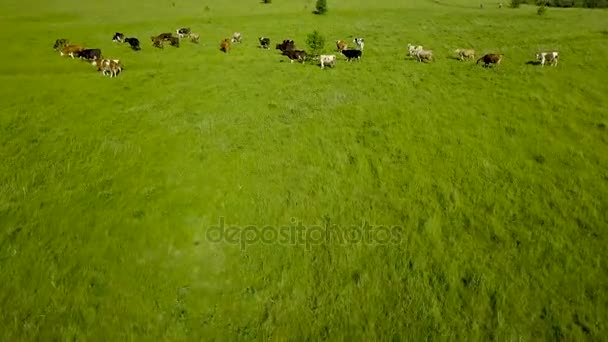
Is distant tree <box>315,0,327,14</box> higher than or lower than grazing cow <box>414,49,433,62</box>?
higher

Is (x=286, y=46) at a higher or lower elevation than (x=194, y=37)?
lower

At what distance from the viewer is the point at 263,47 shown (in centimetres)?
4397

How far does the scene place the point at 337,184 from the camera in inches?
791

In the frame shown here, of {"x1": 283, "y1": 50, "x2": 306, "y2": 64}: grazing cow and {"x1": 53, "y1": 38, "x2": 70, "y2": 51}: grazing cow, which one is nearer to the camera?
{"x1": 283, "y1": 50, "x2": 306, "y2": 64}: grazing cow

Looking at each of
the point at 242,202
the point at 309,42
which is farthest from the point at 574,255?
the point at 309,42

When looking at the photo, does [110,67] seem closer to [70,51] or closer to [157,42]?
[70,51]

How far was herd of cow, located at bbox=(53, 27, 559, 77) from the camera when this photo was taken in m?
→ 33.4

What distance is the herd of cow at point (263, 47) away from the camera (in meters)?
33.4

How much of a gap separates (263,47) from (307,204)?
29395 millimetres

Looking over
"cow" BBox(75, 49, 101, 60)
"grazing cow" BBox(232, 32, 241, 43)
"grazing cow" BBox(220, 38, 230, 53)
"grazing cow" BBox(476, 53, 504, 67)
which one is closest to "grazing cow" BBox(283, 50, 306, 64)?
"grazing cow" BBox(220, 38, 230, 53)

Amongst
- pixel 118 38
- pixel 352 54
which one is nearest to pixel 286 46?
pixel 352 54

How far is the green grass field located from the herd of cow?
1.43 metres

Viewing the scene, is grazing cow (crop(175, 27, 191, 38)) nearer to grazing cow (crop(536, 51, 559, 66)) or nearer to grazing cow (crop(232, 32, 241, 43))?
grazing cow (crop(232, 32, 241, 43))

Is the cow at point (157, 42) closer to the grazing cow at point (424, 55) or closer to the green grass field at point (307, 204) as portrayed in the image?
the green grass field at point (307, 204)
